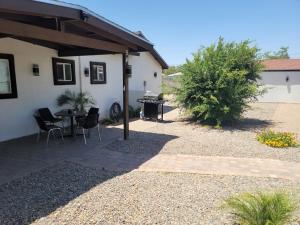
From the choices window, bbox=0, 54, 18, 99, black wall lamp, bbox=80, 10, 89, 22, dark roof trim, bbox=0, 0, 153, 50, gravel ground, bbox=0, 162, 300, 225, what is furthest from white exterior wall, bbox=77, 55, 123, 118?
gravel ground, bbox=0, 162, 300, 225

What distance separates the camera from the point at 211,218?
10.4 ft

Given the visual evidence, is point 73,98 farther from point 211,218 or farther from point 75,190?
point 211,218

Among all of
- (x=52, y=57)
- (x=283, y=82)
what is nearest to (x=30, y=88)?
(x=52, y=57)

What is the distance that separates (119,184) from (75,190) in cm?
71

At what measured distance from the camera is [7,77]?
7.16m

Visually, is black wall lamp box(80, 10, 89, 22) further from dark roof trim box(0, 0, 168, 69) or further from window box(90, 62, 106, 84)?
window box(90, 62, 106, 84)

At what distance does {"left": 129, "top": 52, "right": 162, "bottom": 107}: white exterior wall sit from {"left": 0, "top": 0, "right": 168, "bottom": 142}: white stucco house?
175 cm

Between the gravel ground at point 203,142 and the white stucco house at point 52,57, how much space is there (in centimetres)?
127

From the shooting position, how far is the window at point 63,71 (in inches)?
339

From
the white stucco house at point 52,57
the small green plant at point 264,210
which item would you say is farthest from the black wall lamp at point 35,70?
the small green plant at point 264,210

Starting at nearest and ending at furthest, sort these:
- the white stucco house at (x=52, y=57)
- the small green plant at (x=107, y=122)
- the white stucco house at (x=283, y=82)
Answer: the white stucco house at (x=52, y=57) < the small green plant at (x=107, y=122) < the white stucco house at (x=283, y=82)

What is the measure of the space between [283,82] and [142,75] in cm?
1196

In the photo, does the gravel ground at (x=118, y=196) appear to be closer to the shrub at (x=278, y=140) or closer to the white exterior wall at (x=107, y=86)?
the shrub at (x=278, y=140)

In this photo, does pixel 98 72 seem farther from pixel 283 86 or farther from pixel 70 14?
pixel 283 86
